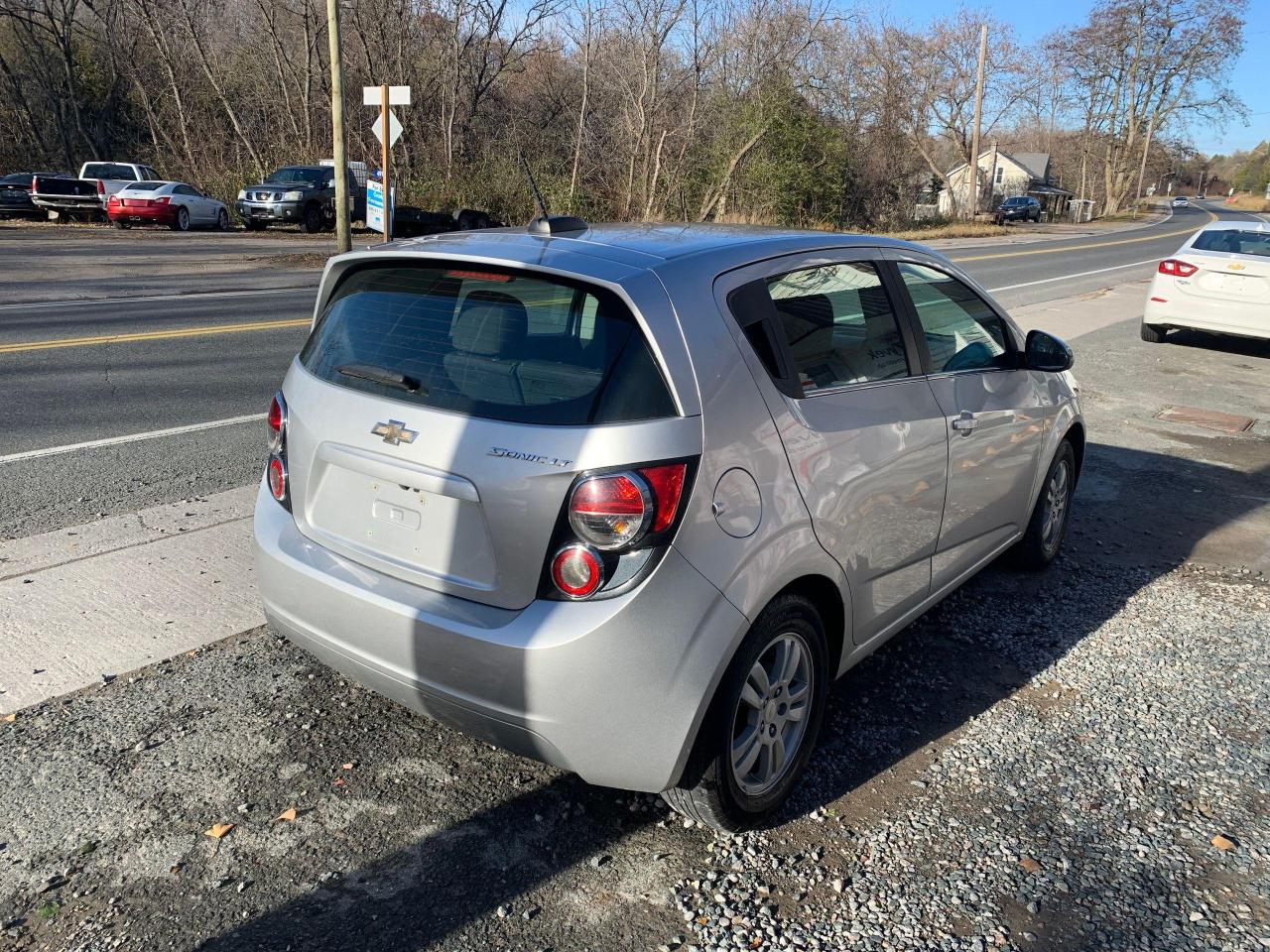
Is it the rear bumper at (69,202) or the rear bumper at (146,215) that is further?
the rear bumper at (69,202)

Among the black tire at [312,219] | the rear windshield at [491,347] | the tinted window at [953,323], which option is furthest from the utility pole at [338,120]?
the rear windshield at [491,347]

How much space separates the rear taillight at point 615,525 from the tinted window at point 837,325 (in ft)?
2.51

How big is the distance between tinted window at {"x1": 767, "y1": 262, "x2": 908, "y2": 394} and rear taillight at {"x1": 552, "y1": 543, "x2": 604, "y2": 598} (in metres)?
0.95

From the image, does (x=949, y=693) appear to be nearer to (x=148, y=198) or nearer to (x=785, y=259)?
(x=785, y=259)

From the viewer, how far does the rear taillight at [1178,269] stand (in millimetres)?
12812

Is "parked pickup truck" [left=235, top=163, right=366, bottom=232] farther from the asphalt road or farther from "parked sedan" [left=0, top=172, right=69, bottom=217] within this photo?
the asphalt road

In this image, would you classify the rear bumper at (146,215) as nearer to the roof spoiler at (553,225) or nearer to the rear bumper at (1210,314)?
the rear bumper at (1210,314)

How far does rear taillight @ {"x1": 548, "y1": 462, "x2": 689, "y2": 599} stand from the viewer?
2.59 m

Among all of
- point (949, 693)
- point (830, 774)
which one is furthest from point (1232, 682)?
point (830, 774)

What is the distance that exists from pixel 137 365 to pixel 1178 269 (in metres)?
12.1

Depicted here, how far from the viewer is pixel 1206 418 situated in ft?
29.9

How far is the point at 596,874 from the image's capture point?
2.83 metres

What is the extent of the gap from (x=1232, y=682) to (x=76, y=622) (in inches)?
184

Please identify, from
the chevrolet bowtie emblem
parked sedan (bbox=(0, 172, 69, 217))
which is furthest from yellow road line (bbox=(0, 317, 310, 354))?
parked sedan (bbox=(0, 172, 69, 217))
